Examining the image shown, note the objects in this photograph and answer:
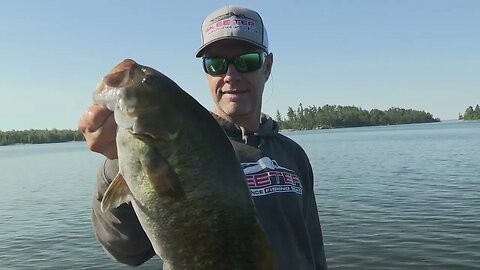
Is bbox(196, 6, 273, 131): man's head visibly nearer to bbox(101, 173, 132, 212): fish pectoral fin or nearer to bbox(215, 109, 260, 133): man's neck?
bbox(215, 109, 260, 133): man's neck

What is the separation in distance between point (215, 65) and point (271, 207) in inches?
41.8

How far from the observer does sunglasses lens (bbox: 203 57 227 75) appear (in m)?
3.49

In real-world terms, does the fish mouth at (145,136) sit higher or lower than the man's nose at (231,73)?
lower

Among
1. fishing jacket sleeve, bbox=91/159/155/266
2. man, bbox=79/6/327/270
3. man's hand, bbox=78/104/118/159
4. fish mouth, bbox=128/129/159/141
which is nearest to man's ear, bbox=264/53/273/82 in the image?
man, bbox=79/6/327/270

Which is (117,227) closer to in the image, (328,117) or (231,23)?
(231,23)

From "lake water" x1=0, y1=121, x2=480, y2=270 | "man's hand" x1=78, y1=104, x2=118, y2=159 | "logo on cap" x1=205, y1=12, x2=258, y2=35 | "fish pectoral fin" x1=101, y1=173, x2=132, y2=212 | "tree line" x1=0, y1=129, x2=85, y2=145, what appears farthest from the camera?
"tree line" x1=0, y1=129, x2=85, y2=145

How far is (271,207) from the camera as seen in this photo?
3.34 metres

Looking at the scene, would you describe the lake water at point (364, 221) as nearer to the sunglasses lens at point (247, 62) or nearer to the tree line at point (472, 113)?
the sunglasses lens at point (247, 62)

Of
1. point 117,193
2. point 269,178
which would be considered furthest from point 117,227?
point 269,178

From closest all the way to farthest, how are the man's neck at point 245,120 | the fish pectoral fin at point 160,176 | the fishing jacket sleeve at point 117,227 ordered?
the fish pectoral fin at point 160,176
the fishing jacket sleeve at point 117,227
the man's neck at point 245,120

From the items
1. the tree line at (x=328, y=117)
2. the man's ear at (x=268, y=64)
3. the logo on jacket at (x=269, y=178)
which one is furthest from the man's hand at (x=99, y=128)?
the tree line at (x=328, y=117)

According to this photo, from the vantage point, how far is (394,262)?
13844 mm

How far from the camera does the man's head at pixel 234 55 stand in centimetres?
346

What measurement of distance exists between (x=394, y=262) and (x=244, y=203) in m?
12.9
